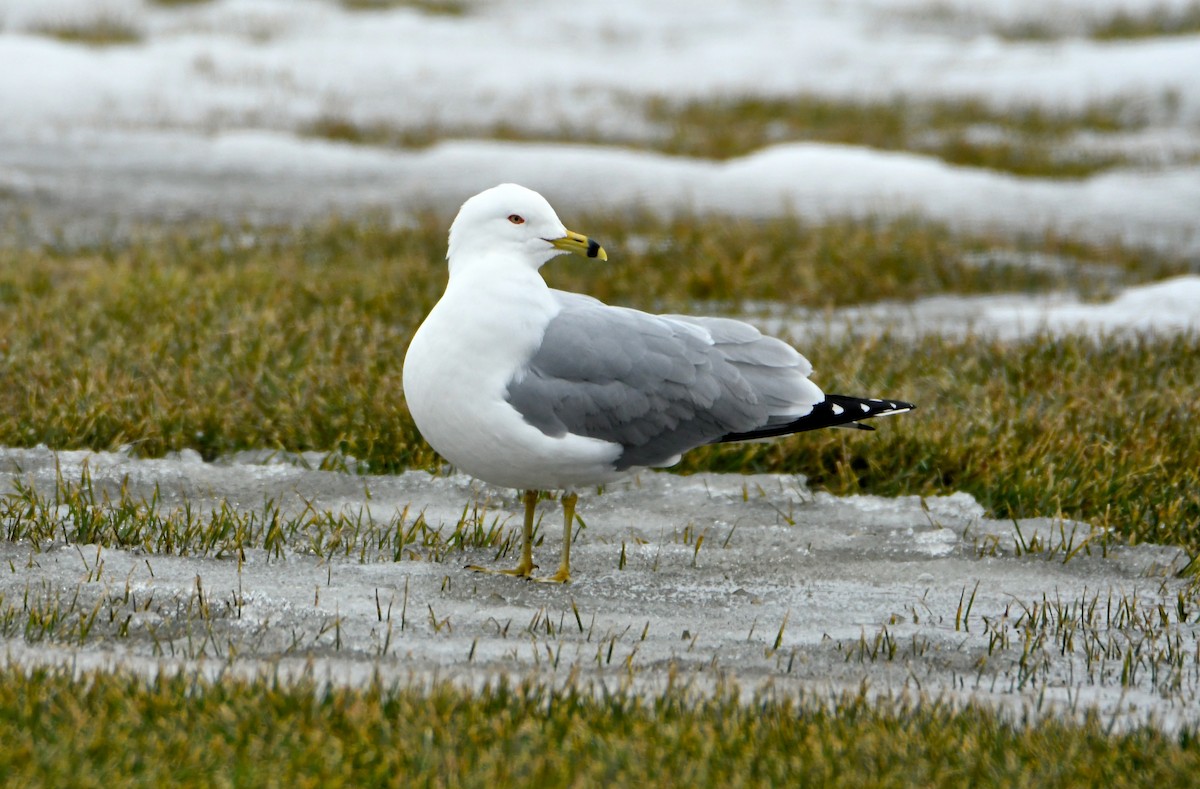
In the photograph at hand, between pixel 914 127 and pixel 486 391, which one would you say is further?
pixel 914 127

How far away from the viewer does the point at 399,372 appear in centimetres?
702

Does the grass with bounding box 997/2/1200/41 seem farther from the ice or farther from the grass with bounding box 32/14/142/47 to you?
the ice

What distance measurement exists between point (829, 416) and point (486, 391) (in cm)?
125

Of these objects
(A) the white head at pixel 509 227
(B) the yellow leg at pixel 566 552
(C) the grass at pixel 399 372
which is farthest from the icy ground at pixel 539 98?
(B) the yellow leg at pixel 566 552

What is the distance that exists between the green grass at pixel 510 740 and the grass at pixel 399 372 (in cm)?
152

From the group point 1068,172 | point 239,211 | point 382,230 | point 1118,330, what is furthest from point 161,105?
point 1118,330

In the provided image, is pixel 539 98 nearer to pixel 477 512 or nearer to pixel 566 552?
pixel 477 512

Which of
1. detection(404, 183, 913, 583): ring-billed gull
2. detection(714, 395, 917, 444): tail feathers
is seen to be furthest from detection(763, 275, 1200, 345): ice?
detection(404, 183, 913, 583): ring-billed gull

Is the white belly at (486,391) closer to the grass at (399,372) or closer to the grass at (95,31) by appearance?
the grass at (399,372)

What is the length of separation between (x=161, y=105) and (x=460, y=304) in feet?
48.9

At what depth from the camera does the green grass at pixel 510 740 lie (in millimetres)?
3322

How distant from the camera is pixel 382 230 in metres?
11.4

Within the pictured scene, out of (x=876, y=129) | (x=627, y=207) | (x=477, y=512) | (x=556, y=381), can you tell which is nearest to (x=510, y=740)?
(x=556, y=381)

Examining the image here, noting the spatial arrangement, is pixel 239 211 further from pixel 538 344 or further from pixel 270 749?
pixel 270 749
